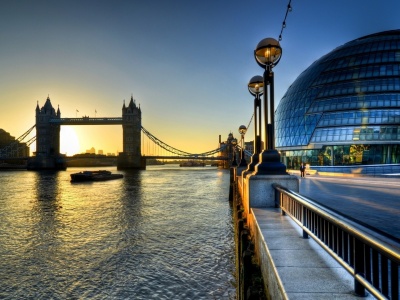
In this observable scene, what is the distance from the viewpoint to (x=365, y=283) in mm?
2631

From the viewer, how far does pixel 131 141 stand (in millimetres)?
139875

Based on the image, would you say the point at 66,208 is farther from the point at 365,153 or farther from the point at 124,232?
the point at 365,153

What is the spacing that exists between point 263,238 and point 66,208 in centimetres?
2446

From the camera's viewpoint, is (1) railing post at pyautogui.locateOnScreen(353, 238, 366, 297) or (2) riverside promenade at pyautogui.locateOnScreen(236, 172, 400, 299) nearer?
(1) railing post at pyautogui.locateOnScreen(353, 238, 366, 297)

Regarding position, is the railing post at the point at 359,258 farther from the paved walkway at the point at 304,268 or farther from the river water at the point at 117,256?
the river water at the point at 117,256

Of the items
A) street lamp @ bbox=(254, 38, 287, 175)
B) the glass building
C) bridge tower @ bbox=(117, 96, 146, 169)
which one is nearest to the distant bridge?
bridge tower @ bbox=(117, 96, 146, 169)

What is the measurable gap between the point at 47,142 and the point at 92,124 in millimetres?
24911

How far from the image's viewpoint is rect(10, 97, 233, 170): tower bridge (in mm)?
133125

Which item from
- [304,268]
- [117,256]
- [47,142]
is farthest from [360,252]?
[47,142]

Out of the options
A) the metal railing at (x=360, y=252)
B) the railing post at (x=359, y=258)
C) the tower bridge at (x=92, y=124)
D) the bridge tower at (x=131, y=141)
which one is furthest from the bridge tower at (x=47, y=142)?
the railing post at (x=359, y=258)

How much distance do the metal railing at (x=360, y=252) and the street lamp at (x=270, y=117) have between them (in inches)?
130

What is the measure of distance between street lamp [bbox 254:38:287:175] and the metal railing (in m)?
3.30

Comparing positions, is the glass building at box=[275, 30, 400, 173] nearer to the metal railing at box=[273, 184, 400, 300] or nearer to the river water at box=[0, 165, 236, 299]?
the river water at box=[0, 165, 236, 299]

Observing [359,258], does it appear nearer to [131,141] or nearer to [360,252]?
[360,252]
